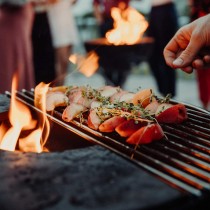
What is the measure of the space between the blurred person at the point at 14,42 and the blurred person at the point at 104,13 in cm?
249

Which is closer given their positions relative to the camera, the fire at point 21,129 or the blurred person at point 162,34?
the fire at point 21,129

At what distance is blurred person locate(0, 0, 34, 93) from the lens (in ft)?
21.2

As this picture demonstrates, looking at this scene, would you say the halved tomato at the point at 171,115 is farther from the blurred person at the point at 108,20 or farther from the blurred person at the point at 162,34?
the blurred person at the point at 108,20

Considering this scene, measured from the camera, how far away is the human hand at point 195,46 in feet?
10.00

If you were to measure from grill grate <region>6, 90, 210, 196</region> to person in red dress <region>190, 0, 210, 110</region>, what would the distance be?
3.99 metres

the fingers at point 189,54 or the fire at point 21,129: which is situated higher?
the fingers at point 189,54

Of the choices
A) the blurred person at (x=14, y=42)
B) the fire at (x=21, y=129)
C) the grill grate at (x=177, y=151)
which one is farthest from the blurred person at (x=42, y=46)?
the grill grate at (x=177, y=151)

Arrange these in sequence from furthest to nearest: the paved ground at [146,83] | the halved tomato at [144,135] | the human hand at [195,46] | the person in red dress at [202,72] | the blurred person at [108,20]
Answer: the paved ground at [146,83], the blurred person at [108,20], the person in red dress at [202,72], the human hand at [195,46], the halved tomato at [144,135]

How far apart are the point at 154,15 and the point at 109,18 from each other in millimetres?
1312

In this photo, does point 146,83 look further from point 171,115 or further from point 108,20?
point 171,115

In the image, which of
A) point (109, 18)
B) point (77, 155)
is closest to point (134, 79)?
point (109, 18)

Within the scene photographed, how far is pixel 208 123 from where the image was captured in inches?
118

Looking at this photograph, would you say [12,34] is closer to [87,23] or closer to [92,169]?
[92,169]

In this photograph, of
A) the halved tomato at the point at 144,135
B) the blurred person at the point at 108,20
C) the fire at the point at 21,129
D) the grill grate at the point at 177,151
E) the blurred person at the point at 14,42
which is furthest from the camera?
the blurred person at the point at 108,20
